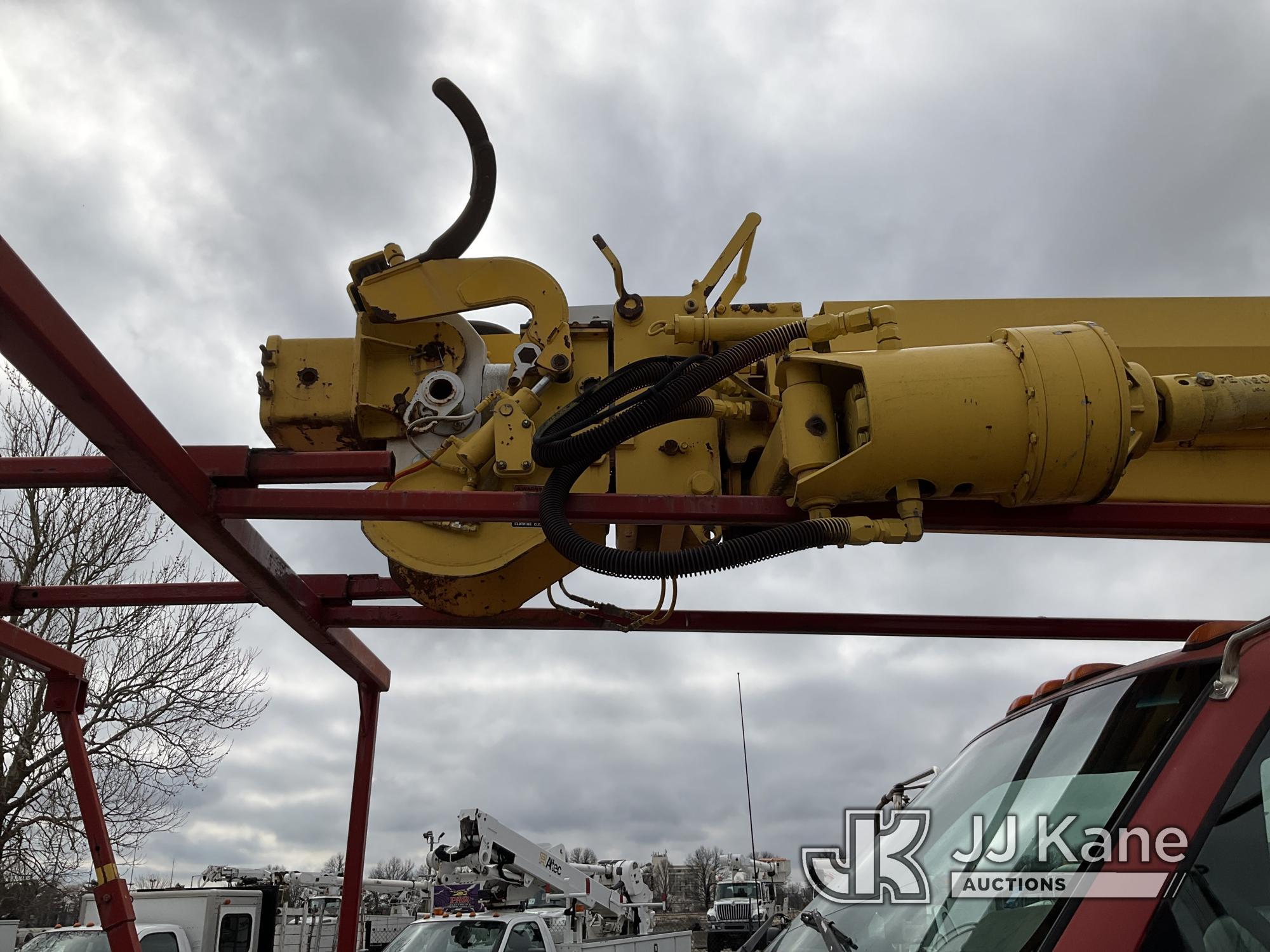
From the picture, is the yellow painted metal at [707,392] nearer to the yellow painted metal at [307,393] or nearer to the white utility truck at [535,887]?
the yellow painted metal at [307,393]

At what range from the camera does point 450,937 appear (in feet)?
33.8

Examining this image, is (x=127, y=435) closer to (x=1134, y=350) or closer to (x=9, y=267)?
(x=9, y=267)

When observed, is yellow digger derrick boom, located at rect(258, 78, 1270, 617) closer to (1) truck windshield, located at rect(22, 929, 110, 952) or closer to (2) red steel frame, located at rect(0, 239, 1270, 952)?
(2) red steel frame, located at rect(0, 239, 1270, 952)

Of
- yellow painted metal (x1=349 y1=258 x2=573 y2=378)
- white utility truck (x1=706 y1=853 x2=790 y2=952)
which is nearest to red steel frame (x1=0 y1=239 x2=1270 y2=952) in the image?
yellow painted metal (x1=349 y1=258 x2=573 y2=378)

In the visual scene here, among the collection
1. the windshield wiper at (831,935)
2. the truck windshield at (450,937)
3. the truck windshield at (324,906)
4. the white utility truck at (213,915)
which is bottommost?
the windshield wiper at (831,935)

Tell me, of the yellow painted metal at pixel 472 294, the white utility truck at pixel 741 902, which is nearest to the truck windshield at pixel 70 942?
the yellow painted metal at pixel 472 294

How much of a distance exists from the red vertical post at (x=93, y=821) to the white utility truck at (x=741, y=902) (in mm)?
19370

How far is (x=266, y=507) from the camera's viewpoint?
2922mm

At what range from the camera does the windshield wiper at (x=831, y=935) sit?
6.90ft

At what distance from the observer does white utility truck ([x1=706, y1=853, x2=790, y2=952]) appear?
2175 cm

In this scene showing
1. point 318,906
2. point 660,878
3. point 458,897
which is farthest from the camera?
point 660,878

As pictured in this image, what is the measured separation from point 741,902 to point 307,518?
23109 mm

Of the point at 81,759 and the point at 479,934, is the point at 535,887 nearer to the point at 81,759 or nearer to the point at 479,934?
the point at 479,934

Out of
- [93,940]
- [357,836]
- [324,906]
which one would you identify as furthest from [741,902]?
Answer: [357,836]
